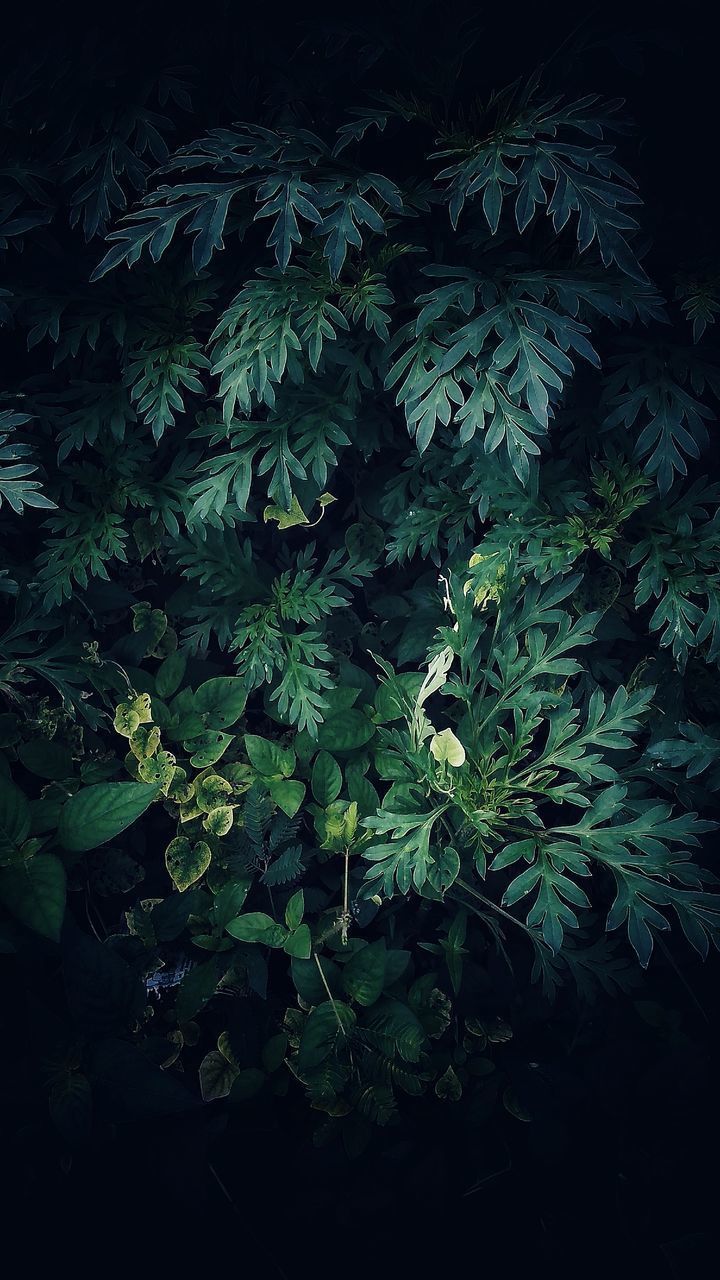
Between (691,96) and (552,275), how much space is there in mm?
457

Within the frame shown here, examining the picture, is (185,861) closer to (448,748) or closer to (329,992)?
(329,992)

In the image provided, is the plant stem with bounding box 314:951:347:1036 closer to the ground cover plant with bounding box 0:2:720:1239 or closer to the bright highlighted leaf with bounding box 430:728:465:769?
the ground cover plant with bounding box 0:2:720:1239

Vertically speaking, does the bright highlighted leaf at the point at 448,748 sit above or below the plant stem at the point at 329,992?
above

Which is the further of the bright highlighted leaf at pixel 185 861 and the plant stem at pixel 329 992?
the bright highlighted leaf at pixel 185 861

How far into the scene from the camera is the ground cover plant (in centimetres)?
167

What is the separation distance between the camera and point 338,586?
7.24 feet

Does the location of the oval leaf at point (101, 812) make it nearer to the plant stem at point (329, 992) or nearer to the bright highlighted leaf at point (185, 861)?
the bright highlighted leaf at point (185, 861)

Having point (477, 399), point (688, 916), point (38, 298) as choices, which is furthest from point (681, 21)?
point (688, 916)

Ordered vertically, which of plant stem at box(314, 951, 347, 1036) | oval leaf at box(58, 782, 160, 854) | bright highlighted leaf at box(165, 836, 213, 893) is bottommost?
plant stem at box(314, 951, 347, 1036)

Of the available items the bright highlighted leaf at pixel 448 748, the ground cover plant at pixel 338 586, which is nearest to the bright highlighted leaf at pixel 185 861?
the ground cover plant at pixel 338 586

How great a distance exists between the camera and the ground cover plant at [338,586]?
167 centimetres

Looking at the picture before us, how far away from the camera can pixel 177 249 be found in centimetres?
197

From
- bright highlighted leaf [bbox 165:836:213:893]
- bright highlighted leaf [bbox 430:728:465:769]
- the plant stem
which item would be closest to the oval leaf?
bright highlighted leaf [bbox 165:836:213:893]

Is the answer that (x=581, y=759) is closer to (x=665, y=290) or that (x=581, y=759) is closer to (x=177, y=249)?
(x=665, y=290)
